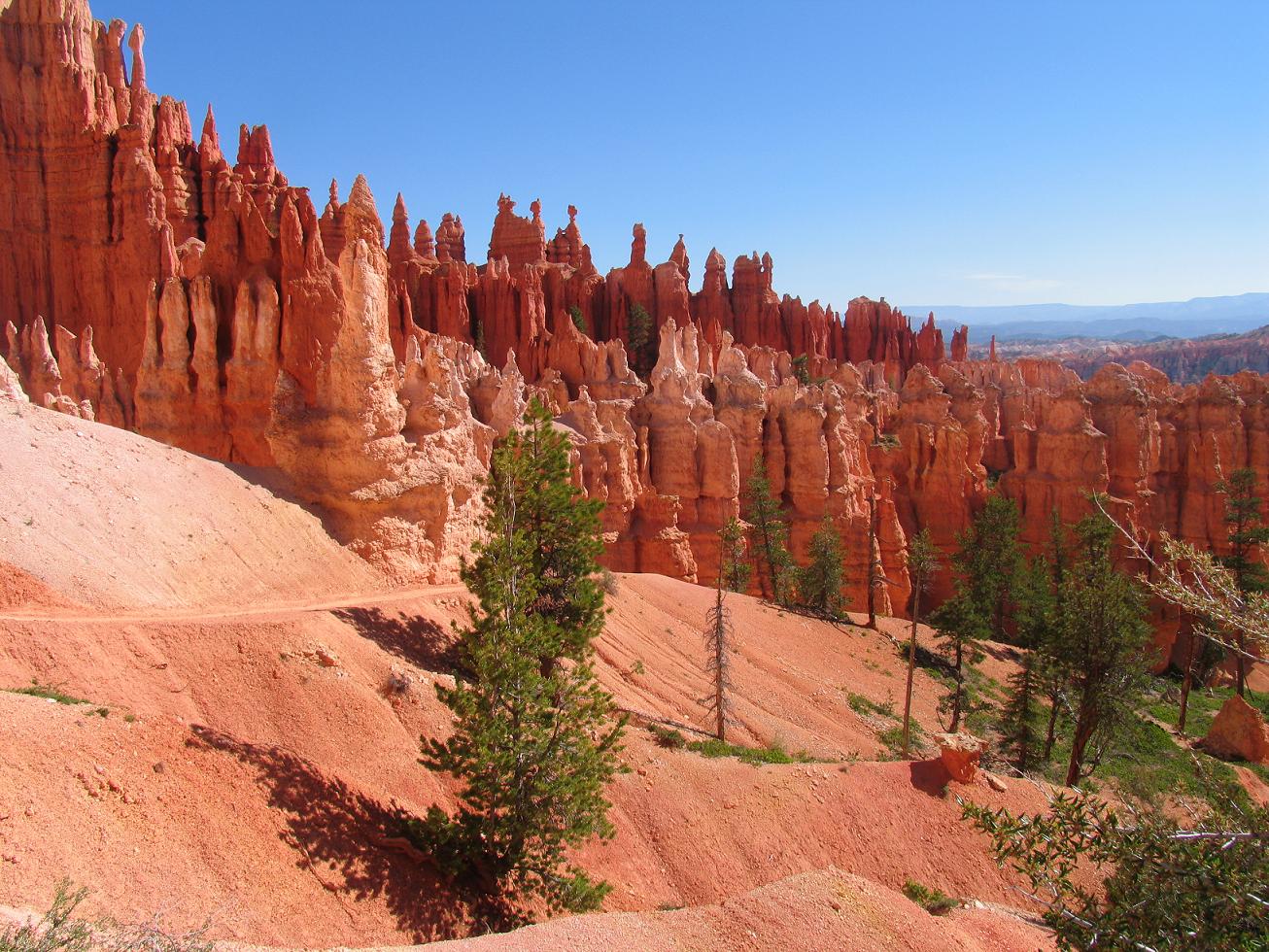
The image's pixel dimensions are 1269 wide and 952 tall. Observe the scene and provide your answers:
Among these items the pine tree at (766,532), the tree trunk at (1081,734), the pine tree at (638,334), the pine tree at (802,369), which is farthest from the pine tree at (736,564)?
the pine tree at (638,334)

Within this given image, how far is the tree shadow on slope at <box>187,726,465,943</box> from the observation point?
36.7ft

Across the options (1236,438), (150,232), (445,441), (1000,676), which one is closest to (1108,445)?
(1236,438)

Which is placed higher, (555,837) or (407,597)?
(407,597)

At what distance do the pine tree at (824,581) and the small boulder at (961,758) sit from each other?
16.3 metres

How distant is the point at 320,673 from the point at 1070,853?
11416 mm

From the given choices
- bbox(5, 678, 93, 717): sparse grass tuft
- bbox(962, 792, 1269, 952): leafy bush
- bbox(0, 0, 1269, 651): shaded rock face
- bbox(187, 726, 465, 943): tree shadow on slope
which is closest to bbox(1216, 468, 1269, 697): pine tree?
bbox(0, 0, 1269, 651): shaded rock face

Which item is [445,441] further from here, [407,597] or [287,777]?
[287,777]

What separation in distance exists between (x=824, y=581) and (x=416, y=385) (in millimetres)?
19458

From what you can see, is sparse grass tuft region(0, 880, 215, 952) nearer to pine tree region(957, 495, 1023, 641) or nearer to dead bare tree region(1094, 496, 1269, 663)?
dead bare tree region(1094, 496, 1269, 663)

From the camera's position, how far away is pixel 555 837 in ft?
40.0

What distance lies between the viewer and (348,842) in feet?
38.5

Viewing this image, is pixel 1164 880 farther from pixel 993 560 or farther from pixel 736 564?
pixel 993 560

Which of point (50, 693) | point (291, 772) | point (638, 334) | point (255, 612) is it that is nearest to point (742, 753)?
point (291, 772)

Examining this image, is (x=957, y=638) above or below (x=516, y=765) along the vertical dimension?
below
